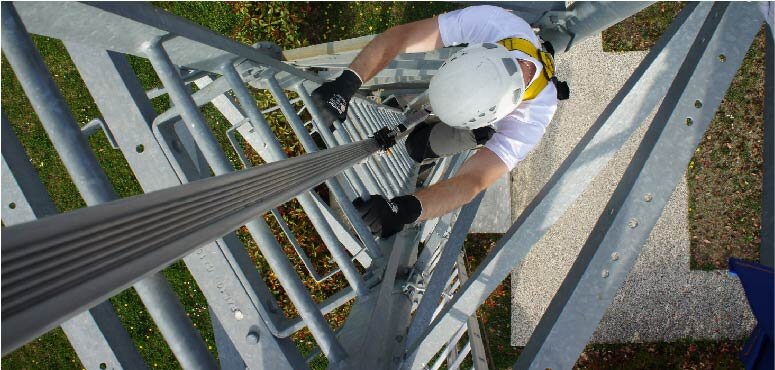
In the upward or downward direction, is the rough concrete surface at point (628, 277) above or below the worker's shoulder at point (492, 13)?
below

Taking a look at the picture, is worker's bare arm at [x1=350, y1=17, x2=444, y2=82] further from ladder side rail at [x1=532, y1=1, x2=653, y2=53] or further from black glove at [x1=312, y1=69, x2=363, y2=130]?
ladder side rail at [x1=532, y1=1, x2=653, y2=53]

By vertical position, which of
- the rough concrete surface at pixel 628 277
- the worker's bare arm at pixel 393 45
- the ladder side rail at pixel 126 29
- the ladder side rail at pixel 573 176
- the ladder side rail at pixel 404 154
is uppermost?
the ladder side rail at pixel 126 29

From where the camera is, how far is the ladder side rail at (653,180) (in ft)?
8.31

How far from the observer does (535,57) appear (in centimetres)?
329

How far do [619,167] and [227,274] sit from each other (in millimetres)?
5155

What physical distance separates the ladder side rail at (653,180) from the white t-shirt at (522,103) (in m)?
0.85

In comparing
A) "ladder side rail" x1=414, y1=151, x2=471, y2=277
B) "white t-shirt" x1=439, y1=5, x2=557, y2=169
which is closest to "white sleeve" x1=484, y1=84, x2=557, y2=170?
"white t-shirt" x1=439, y1=5, x2=557, y2=169

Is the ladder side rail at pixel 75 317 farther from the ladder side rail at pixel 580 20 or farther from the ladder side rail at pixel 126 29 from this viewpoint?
the ladder side rail at pixel 580 20

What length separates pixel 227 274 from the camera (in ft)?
7.14

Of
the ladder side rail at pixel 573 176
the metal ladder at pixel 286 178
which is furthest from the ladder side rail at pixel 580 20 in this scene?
the ladder side rail at pixel 573 176

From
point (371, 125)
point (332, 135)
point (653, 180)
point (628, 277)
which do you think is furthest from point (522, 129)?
point (628, 277)

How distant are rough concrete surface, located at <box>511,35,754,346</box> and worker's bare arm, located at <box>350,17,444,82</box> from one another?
324 cm

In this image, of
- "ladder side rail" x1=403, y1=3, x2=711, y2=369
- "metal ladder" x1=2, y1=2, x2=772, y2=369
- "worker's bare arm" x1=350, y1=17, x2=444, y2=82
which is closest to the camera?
"metal ladder" x1=2, y1=2, x2=772, y2=369

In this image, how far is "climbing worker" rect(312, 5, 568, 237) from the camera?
10.0 ft
